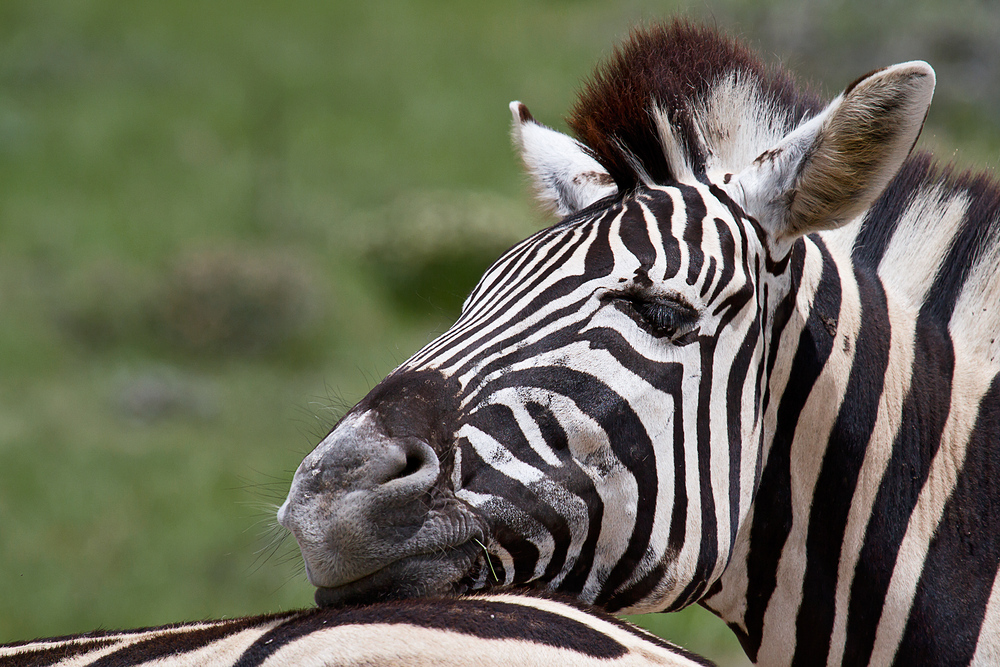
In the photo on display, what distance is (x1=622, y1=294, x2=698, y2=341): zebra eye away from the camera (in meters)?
2.30


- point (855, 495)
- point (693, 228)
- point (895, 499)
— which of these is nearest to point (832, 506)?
point (855, 495)

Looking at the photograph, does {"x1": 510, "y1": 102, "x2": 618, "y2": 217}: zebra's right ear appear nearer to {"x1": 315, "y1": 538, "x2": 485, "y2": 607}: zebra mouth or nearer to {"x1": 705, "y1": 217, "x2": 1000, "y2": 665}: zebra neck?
{"x1": 705, "y1": 217, "x2": 1000, "y2": 665}: zebra neck

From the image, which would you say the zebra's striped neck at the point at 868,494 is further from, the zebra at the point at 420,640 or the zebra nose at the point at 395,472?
the zebra nose at the point at 395,472

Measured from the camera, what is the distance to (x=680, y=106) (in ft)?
8.82

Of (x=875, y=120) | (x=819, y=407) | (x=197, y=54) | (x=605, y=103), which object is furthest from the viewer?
(x=197, y=54)

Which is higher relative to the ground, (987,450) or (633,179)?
(633,179)

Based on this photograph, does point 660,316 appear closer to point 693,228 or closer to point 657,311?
point 657,311

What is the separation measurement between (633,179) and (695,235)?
37cm

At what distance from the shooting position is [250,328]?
1435 cm

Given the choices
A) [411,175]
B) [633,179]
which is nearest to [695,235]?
[633,179]

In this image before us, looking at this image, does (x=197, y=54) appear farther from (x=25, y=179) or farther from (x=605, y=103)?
(x=605, y=103)

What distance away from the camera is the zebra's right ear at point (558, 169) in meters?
2.89

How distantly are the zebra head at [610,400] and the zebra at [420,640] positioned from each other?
0.54 ft

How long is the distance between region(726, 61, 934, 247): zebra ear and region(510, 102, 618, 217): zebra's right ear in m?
0.51
